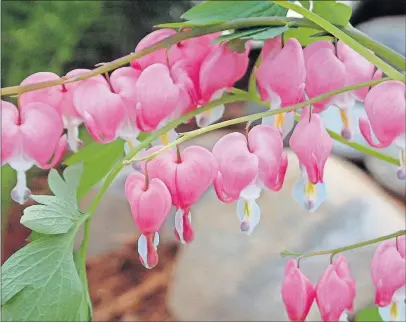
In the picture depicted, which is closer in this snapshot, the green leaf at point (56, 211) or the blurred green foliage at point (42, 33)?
the green leaf at point (56, 211)

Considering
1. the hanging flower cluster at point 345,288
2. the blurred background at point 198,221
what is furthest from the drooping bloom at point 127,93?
the blurred background at point 198,221

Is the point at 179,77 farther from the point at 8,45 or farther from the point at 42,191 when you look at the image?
the point at 42,191

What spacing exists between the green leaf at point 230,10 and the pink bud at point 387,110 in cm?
12

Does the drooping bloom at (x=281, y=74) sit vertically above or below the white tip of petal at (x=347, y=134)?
above

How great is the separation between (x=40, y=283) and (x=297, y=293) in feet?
0.77

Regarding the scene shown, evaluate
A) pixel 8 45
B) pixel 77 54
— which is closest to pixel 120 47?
pixel 77 54

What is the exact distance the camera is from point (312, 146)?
0.54 meters

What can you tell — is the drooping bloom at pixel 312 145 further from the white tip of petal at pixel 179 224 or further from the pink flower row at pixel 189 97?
the white tip of petal at pixel 179 224

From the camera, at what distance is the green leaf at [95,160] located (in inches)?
27.5

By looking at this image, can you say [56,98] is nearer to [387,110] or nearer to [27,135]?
[27,135]

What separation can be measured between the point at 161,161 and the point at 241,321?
1148 mm

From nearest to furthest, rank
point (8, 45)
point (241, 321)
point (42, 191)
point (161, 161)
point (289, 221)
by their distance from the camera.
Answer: point (161, 161), point (241, 321), point (289, 221), point (8, 45), point (42, 191)

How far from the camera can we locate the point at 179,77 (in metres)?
0.57

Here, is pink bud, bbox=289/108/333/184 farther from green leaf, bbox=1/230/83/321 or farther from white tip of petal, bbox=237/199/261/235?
green leaf, bbox=1/230/83/321
